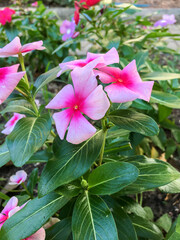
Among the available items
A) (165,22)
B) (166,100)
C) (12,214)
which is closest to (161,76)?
(166,100)

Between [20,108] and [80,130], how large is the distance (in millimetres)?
335

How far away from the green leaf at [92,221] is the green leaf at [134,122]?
0.23m

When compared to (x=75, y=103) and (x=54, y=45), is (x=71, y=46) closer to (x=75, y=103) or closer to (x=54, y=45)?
(x=54, y=45)

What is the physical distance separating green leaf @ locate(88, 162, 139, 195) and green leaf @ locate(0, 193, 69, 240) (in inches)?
4.2

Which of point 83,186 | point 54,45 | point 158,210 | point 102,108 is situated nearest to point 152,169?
point 83,186

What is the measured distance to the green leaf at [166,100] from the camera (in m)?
0.92

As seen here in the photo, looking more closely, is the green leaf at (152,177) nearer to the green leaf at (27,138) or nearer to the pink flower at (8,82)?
the green leaf at (27,138)

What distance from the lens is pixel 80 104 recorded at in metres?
0.59

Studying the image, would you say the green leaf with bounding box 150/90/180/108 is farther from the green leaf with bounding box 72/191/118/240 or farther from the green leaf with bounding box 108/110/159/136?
the green leaf with bounding box 72/191/118/240

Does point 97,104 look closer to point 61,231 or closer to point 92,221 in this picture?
point 92,221

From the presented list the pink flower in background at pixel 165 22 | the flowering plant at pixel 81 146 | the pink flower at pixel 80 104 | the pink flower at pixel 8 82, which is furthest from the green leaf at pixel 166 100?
the pink flower in background at pixel 165 22

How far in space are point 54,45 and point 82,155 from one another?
79.1 inches

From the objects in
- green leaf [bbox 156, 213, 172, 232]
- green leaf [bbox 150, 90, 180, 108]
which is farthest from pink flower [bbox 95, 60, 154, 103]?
green leaf [bbox 156, 213, 172, 232]

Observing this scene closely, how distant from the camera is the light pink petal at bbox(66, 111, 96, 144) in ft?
1.84
